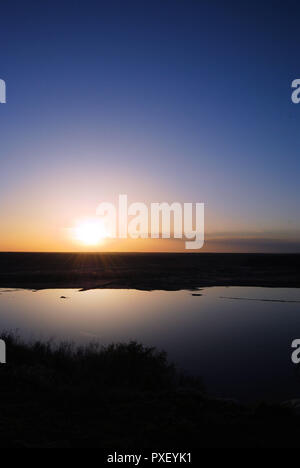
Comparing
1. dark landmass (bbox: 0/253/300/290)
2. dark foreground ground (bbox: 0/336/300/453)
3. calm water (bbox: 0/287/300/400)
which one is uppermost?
dark foreground ground (bbox: 0/336/300/453)

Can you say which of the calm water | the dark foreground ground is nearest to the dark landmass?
the calm water

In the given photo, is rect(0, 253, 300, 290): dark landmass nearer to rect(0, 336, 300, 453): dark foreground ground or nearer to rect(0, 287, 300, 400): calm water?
rect(0, 287, 300, 400): calm water

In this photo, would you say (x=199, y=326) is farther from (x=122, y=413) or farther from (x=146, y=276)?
(x=146, y=276)

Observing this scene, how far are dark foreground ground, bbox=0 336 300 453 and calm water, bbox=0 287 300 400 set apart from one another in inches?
76.3

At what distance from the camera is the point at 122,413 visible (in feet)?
25.0

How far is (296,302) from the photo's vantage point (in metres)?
26.5

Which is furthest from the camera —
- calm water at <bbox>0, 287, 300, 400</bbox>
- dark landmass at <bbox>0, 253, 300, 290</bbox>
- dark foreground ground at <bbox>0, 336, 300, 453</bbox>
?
dark landmass at <bbox>0, 253, 300, 290</bbox>

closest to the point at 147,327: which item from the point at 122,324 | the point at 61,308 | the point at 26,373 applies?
the point at 122,324

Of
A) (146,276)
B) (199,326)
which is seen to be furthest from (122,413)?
(146,276)

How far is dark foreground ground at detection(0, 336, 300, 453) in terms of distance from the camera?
6547 millimetres

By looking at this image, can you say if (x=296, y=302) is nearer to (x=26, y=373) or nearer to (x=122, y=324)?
(x=122, y=324)

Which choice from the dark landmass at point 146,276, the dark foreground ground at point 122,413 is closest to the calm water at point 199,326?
the dark foreground ground at point 122,413

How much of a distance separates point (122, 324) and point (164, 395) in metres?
10.4
